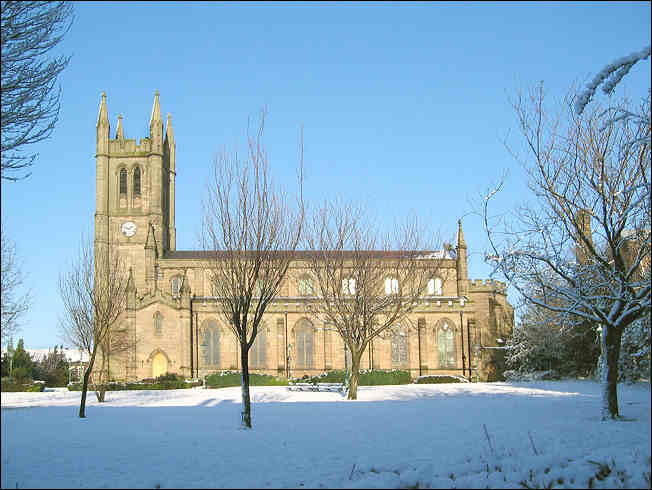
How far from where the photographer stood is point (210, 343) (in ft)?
164

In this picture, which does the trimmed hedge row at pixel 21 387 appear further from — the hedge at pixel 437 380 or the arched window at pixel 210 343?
the hedge at pixel 437 380

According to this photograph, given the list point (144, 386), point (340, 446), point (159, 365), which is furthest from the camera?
point (159, 365)

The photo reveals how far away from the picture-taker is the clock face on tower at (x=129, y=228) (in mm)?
60938

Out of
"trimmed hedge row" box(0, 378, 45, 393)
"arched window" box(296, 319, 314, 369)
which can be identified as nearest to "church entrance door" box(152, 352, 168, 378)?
"trimmed hedge row" box(0, 378, 45, 393)

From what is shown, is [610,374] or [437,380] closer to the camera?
[610,374]

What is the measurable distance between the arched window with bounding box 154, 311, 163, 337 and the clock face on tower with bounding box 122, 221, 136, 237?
14402mm

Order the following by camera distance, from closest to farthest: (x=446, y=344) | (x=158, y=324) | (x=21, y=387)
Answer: (x=21, y=387) → (x=158, y=324) → (x=446, y=344)

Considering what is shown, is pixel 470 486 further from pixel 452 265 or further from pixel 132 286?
pixel 452 265

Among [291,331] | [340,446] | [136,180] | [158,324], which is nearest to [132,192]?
[136,180]

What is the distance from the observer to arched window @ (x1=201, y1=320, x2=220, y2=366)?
4972cm

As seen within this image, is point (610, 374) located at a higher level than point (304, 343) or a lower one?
higher

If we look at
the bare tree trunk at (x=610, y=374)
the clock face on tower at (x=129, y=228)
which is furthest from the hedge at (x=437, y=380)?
the clock face on tower at (x=129, y=228)

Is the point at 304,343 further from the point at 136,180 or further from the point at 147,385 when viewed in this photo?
the point at 136,180

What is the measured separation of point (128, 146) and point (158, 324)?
22141 mm
